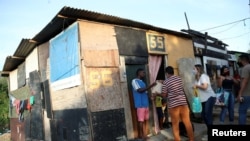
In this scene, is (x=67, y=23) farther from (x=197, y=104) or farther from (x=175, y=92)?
(x=197, y=104)

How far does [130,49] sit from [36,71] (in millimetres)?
4306

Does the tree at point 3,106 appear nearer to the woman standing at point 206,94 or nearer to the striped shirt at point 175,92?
the woman standing at point 206,94

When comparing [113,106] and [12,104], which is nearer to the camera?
[113,106]

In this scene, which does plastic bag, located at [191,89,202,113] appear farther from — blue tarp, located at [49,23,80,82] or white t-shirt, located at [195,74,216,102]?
blue tarp, located at [49,23,80,82]

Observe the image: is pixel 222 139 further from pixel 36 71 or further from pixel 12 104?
pixel 12 104

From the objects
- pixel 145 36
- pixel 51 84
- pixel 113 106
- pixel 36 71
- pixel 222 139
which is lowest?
pixel 222 139

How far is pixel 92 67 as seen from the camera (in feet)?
22.2

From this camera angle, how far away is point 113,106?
7043mm

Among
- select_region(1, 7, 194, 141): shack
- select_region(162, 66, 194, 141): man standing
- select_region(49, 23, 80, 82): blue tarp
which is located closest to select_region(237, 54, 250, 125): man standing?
select_region(162, 66, 194, 141): man standing

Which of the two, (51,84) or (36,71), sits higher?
(36,71)

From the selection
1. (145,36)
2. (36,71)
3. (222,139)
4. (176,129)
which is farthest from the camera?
(36,71)

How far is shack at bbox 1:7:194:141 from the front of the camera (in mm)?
6688

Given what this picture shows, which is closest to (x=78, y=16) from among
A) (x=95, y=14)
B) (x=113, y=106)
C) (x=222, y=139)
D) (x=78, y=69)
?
(x=95, y=14)

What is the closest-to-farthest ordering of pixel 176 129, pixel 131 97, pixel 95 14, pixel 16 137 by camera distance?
pixel 176 129 < pixel 95 14 < pixel 131 97 < pixel 16 137
